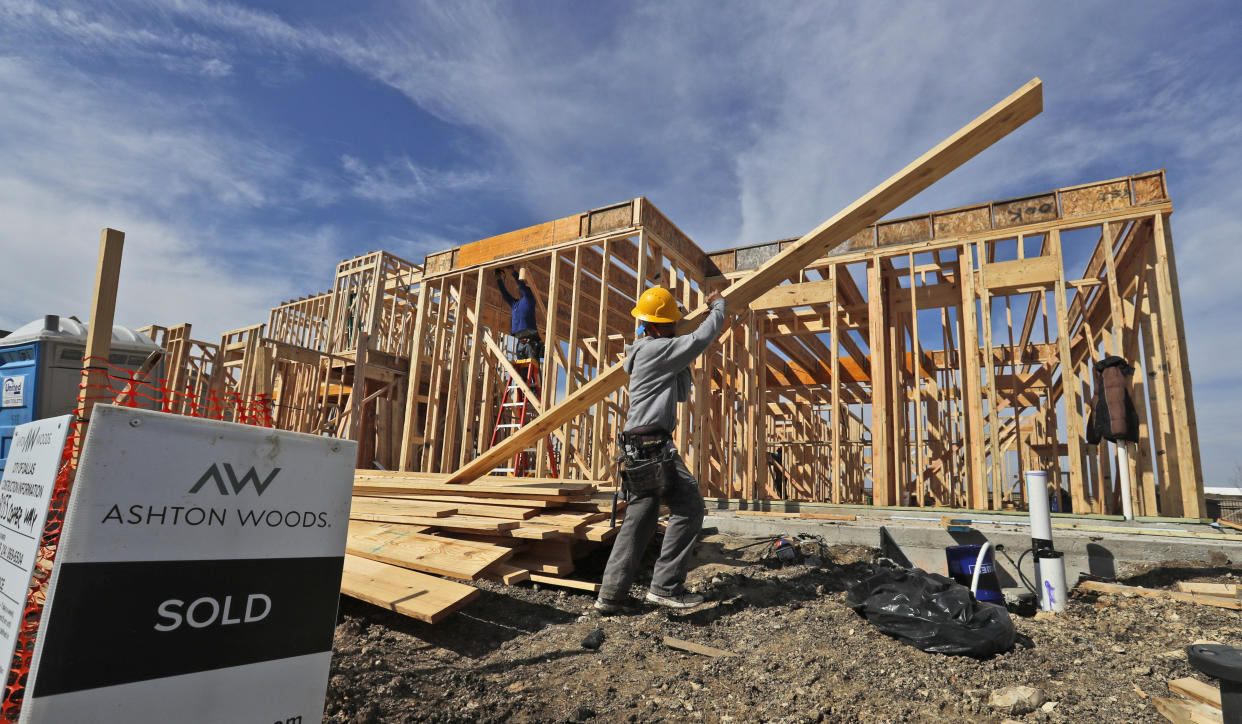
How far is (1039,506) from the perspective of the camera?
174 inches

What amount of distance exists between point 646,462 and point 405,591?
1.66 meters

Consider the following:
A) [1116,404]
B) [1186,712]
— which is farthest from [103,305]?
[1116,404]

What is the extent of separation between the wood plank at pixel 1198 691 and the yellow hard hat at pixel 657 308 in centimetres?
325

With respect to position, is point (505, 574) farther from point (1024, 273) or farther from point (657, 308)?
point (1024, 273)

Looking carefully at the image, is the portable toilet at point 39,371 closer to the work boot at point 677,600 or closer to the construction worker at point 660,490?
the construction worker at point 660,490

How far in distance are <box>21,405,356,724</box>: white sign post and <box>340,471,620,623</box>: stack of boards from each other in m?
1.71

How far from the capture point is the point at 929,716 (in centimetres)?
270

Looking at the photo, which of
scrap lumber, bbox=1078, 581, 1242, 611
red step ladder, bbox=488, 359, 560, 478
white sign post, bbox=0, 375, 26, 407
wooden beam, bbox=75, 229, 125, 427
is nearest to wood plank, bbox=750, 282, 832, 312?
red step ladder, bbox=488, 359, 560, 478

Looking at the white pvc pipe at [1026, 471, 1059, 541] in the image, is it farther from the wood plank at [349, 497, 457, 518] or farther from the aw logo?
the aw logo

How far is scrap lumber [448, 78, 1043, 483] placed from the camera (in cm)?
349

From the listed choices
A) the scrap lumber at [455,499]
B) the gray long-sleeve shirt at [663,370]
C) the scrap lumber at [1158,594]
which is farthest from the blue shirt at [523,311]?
the scrap lumber at [1158,594]

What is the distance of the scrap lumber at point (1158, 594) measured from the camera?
4.07 metres

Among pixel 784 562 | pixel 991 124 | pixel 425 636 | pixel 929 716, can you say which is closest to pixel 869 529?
pixel 784 562

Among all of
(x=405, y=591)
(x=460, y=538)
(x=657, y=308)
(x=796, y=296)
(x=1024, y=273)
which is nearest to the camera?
(x=405, y=591)
